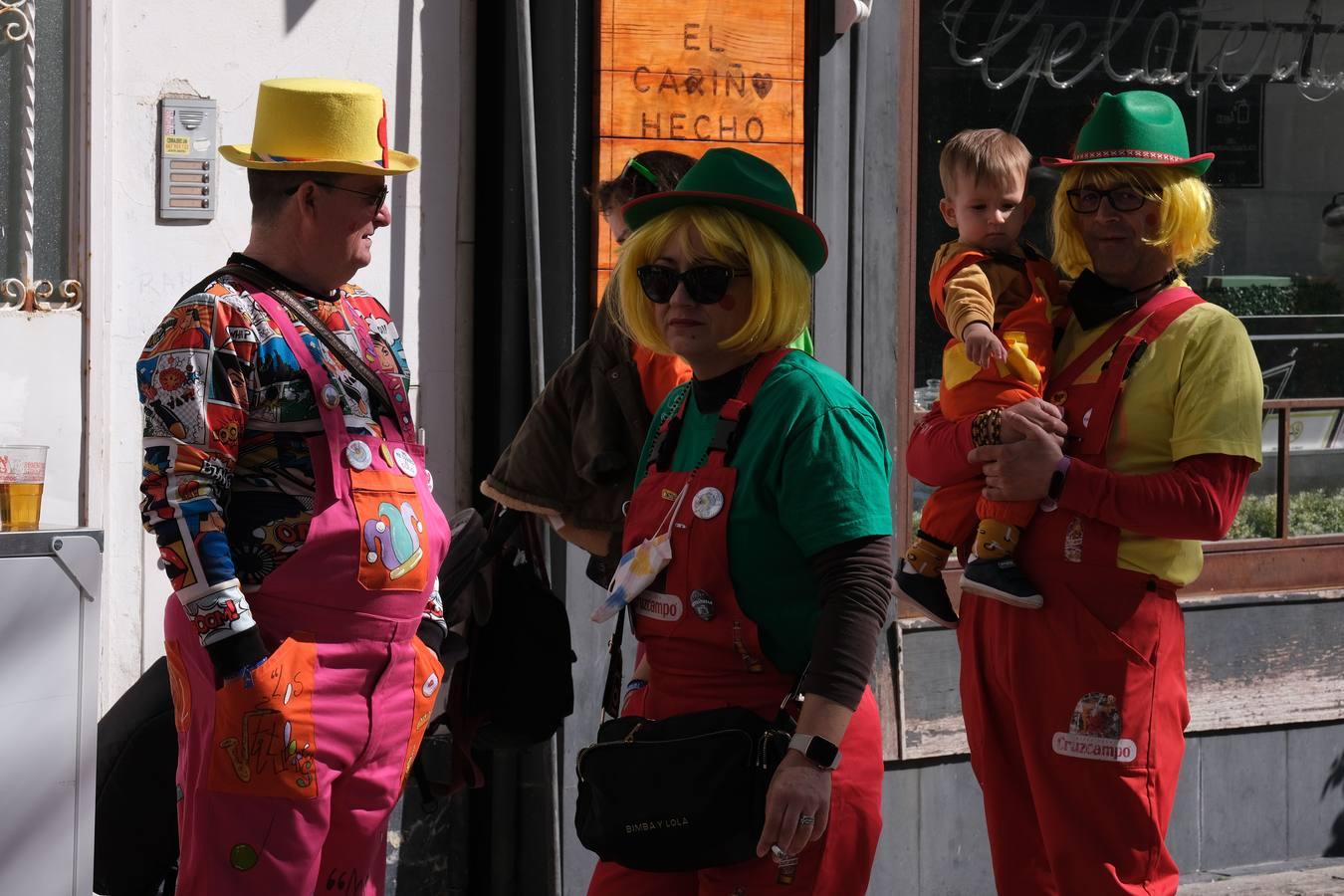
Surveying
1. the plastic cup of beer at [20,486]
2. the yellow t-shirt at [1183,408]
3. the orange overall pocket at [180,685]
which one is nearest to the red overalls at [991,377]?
the yellow t-shirt at [1183,408]

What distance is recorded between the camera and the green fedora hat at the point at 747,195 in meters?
2.80

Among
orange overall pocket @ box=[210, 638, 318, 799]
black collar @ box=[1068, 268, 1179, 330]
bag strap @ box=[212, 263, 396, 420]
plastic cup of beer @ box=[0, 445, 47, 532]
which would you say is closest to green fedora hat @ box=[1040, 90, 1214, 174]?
black collar @ box=[1068, 268, 1179, 330]

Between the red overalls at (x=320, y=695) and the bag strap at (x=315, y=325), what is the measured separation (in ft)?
0.12

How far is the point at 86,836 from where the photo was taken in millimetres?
3518

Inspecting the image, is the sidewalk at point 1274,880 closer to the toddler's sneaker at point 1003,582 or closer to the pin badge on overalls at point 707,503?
the toddler's sneaker at point 1003,582

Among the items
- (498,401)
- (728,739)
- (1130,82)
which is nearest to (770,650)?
(728,739)

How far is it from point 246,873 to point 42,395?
6.00ft

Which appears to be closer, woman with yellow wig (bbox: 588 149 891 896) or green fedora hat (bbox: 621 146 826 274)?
woman with yellow wig (bbox: 588 149 891 896)

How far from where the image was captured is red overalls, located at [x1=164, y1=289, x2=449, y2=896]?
2.92 meters

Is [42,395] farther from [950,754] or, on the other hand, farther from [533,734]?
[950,754]

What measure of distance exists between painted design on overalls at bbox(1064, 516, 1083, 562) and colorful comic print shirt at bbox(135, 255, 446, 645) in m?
1.47

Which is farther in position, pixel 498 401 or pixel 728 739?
pixel 498 401

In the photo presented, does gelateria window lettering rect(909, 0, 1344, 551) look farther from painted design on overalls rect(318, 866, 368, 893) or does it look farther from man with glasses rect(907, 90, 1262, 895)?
painted design on overalls rect(318, 866, 368, 893)

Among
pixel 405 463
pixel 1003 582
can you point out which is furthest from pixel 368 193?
pixel 1003 582
